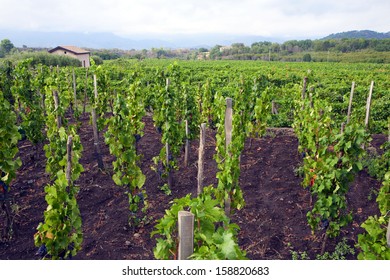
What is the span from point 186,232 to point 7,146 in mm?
4305

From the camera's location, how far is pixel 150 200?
678 cm

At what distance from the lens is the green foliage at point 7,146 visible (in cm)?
514

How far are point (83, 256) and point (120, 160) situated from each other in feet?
5.72

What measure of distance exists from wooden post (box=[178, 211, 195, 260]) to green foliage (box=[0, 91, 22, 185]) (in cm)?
389

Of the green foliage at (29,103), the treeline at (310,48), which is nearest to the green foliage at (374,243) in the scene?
the green foliage at (29,103)

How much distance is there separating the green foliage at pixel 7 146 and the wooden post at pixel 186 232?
3.89 meters

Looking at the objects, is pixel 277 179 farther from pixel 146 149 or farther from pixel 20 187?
pixel 20 187

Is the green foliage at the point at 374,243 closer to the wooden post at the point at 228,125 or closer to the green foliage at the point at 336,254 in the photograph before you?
the green foliage at the point at 336,254

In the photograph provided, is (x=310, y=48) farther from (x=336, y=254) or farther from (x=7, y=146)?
(x=7, y=146)

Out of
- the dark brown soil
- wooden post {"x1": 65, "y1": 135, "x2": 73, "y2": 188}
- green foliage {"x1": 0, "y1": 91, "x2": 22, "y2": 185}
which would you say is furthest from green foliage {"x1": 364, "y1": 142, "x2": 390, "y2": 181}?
green foliage {"x1": 0, "y1": 91, "x2": 22, "y2": 185}

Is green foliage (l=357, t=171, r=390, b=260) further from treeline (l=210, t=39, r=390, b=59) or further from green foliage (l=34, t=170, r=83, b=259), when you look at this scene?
treeline (l=210, t=39, r=390, b=59)

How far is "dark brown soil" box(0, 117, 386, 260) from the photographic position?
5320 mm

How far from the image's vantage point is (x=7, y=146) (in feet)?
17.7

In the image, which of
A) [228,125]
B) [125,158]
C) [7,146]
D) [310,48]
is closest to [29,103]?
[7,146]
